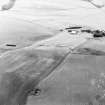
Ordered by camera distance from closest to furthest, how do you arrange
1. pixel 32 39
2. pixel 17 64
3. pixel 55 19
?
1. pixel 17 64
2. pixel 32 39
3. pixel 55 19

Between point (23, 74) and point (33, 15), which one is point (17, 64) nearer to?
point (23, 74)

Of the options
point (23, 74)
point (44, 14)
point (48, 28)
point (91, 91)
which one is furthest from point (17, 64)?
point (44, 14)

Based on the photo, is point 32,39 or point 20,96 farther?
point 32,39

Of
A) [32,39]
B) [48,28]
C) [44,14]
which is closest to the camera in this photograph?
[32,39]

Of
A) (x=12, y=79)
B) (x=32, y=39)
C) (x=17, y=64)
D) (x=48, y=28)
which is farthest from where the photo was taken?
(x=48, y=28)

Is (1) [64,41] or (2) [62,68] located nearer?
(2) [62,68]

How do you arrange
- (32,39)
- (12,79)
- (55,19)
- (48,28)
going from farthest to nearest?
(55,19) < (48,28) < (32,39) < (12,79)

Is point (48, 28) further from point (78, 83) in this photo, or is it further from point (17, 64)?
point (78, 83)

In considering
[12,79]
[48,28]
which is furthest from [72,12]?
[12,79]

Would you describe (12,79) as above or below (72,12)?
above
